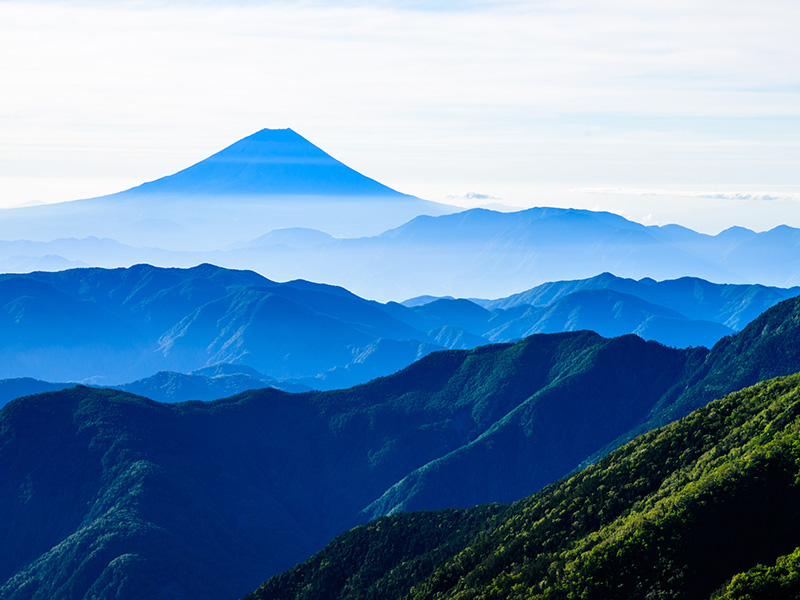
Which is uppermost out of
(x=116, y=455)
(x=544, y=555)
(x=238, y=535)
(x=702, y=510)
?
(x=702, y=510)

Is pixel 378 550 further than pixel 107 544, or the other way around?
pixel 107 544

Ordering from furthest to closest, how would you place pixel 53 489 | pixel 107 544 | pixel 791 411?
pixel 53 489, pixel 107 544, pixel 791 411

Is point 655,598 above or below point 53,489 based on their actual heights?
above

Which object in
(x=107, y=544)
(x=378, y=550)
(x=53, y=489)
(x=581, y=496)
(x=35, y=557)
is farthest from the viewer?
(x=53, y=489)

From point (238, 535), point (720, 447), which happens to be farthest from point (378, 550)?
point (238, 535)

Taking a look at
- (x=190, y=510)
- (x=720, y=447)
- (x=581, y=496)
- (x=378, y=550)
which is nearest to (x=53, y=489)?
(x=190, y=510)

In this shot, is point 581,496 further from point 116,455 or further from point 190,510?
point 116,455
